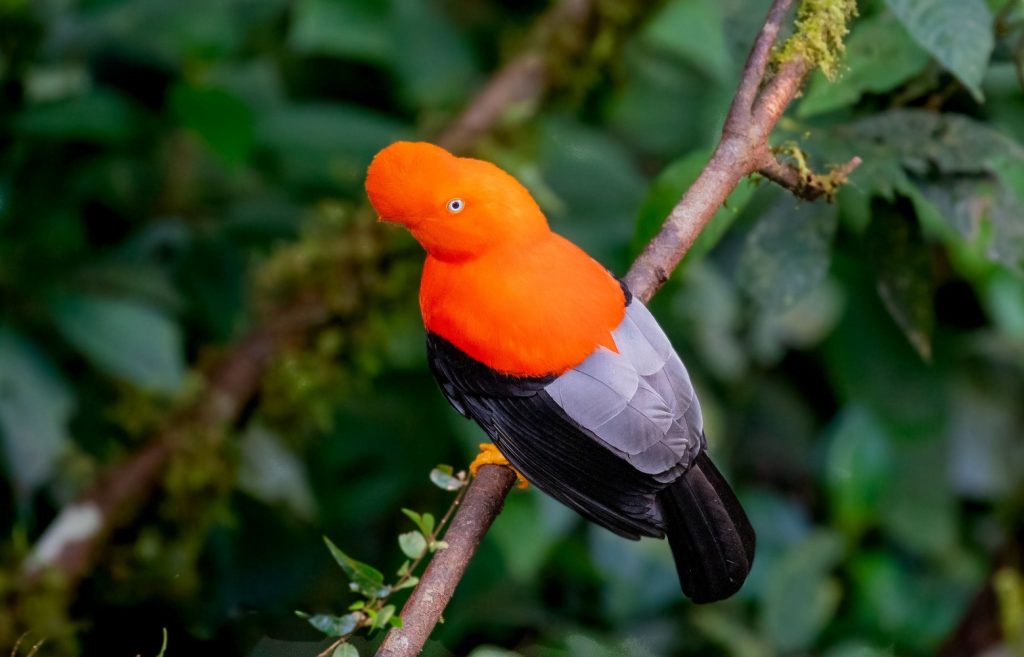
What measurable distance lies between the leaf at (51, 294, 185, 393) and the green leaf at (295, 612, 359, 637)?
1.22 meters

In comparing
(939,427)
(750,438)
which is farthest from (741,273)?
(750,438)

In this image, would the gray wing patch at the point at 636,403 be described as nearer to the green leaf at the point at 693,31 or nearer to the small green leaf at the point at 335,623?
the small green leaf at the point at 335,623

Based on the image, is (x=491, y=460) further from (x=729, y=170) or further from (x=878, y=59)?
(x=878, y=59)

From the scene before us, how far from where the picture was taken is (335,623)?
1.25 metres

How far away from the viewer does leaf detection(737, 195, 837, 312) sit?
1.85 meters

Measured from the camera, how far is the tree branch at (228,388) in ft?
8.36

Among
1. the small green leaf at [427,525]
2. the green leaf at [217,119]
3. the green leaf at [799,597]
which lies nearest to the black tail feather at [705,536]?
the small green leaf at [427,525]

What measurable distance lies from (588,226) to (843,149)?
1.12 m

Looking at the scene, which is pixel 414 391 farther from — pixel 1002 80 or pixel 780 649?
pixel 1002 80

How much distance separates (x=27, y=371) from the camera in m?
2.37

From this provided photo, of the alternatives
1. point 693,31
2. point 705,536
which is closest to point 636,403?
point 705,536

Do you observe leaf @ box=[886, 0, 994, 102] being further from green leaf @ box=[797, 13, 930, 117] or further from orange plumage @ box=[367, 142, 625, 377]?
orange plumage @ box=[367, 142, 625, 377]

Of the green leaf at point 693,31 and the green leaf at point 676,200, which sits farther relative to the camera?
the green leaf at point 693,31

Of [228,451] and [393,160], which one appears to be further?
[228,451]
